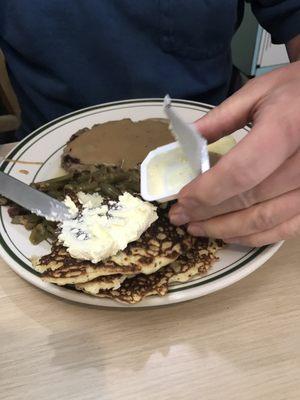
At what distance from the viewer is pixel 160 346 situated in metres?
0.91

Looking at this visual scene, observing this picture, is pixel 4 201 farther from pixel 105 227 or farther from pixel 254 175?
pixel 254 175

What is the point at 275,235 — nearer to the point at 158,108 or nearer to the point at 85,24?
the point at 158,108

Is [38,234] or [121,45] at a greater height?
[121,45]

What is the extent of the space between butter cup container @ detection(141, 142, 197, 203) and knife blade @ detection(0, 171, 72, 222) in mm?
220

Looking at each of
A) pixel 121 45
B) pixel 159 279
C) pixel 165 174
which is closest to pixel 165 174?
pixel 165 174

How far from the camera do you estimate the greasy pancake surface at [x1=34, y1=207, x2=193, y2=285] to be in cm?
A: 89

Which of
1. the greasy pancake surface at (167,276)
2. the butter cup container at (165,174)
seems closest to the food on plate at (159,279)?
the greasy pancake surface at (167,276)

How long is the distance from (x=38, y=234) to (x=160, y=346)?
1.21 feet

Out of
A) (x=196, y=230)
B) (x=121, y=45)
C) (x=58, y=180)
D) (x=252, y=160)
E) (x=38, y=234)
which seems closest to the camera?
(x=252, y=160)

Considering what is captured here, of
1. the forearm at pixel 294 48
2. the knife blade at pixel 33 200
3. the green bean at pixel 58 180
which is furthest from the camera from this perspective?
the forearm at pixel 294 48

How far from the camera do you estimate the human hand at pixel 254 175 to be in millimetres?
764

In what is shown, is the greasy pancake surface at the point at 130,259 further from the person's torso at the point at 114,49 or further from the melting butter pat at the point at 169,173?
the person's torso at the point at 114,49

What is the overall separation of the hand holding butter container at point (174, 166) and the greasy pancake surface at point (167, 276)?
0.16m

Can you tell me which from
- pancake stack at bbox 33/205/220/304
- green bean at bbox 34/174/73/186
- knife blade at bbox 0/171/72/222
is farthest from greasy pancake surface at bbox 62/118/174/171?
pancake stack at bbox 33/205/220/304
